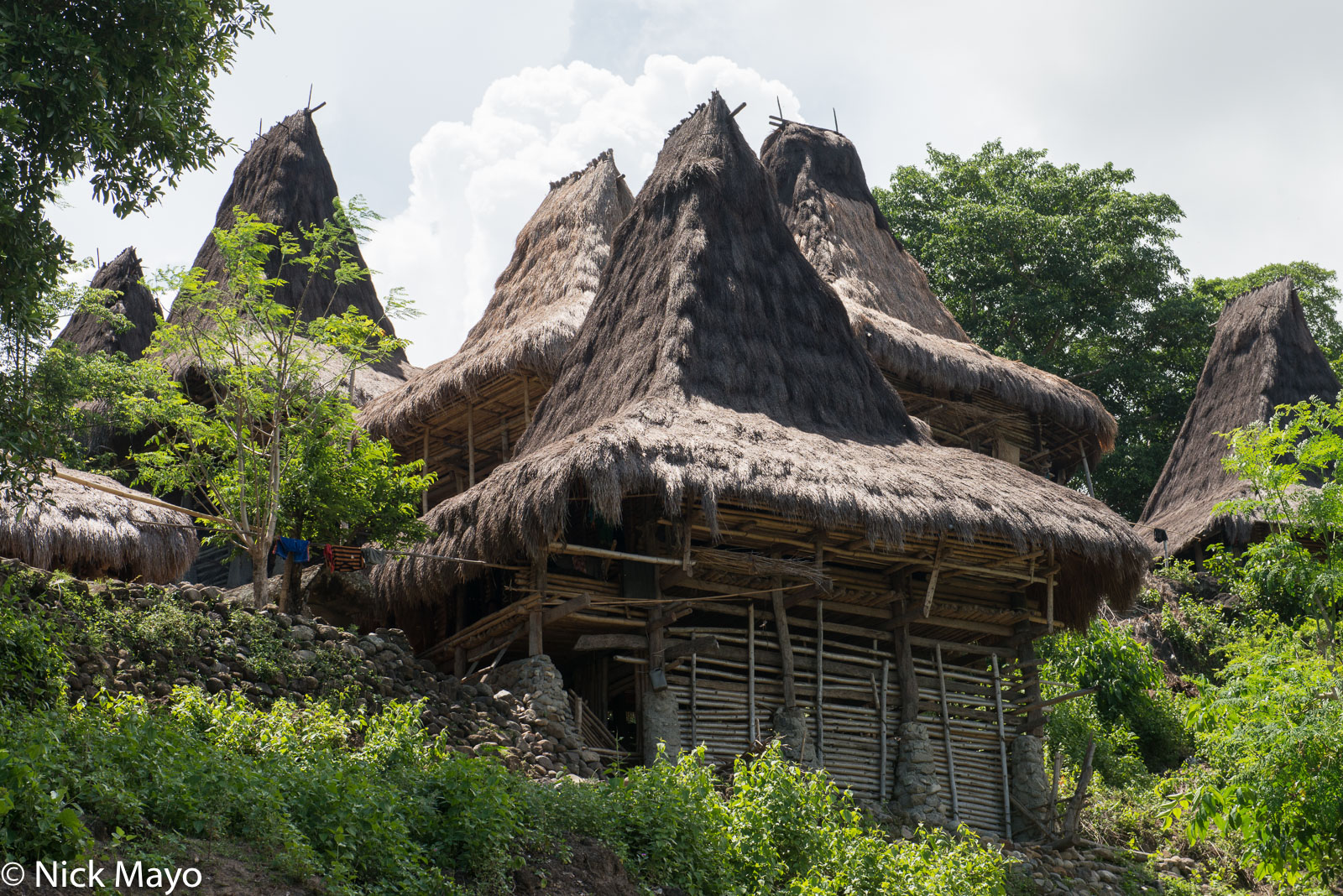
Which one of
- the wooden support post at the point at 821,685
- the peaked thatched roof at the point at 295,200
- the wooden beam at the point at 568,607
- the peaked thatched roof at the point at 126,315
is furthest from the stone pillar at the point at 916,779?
the peaked thatched roof at the point at 126,315

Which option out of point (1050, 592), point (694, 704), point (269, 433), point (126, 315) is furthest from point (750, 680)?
point (126, 315)

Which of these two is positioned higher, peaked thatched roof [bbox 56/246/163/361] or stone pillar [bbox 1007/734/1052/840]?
peaked thatched roof [bbox 56/246/163/361]

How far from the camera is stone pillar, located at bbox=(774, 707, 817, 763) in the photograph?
11.3 m

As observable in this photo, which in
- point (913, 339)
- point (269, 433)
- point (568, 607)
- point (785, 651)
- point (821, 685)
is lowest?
point (821, 685)

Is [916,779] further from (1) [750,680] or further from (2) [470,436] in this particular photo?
(2) [470,436]

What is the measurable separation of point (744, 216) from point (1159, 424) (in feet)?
53.8

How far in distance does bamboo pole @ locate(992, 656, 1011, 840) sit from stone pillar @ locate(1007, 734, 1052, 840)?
0.22ft

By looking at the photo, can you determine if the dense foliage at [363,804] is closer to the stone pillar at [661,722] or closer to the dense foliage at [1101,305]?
the stone pillar at [661,722]

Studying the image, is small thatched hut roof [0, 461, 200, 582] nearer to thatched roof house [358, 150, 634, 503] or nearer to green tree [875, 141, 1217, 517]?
thatched roof house [358, 150, 634, 503]

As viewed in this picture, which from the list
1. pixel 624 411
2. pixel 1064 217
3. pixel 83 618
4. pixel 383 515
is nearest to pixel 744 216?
pixel 624 411

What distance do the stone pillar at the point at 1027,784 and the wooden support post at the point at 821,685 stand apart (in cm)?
233

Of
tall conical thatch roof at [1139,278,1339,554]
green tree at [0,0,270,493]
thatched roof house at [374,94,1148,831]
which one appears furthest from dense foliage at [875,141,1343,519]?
green tree at [0,0,270,493]

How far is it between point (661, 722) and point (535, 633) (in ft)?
4.23

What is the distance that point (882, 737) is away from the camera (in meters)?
11.9
